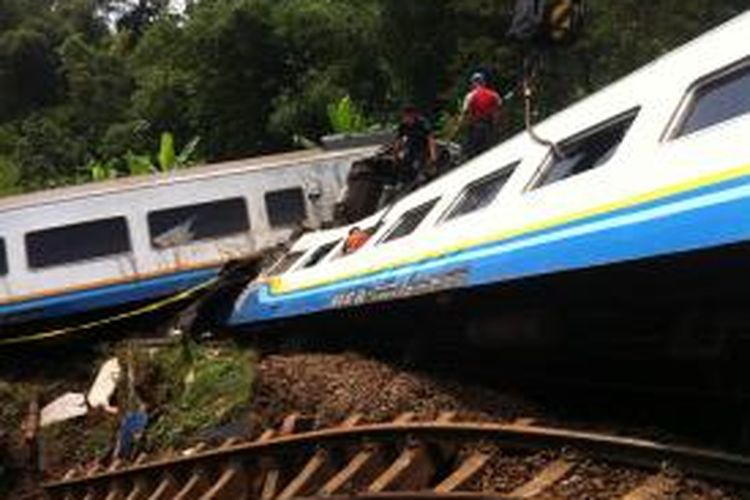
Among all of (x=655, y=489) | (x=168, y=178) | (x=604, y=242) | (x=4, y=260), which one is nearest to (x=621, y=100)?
(x=604, y=242)

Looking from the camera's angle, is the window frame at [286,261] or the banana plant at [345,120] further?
the banana plant at [345,120]

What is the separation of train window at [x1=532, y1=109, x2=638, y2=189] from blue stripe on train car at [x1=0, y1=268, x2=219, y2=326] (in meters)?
9.76

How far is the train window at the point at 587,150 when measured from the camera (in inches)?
332

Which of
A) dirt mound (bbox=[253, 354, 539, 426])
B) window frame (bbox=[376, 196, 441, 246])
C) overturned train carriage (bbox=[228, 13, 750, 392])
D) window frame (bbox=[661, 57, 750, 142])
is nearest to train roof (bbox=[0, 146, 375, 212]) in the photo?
dirt mound (bbox=[253, 354, 539, 426])

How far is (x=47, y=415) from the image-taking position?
15.7 meters

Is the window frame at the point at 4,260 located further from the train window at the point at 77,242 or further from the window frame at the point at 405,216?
the window frame at the point at 405,216

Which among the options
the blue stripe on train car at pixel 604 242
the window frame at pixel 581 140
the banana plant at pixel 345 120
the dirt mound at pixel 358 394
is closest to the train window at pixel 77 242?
the dirt mound at pixel 358 394

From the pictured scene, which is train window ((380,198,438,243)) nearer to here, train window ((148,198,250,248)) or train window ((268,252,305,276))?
train window ((268,252,305,276))

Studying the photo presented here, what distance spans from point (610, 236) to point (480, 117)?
771 centimetres

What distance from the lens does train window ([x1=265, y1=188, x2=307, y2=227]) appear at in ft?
63.4

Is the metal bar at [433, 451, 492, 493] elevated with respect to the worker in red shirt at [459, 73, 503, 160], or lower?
lower

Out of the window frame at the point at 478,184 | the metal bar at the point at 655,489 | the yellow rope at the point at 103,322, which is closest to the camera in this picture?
the metal bar at the point at 655,489

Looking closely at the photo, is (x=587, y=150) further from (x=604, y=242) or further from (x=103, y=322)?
(x=103, y=322)

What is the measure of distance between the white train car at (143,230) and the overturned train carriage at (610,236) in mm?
7854
